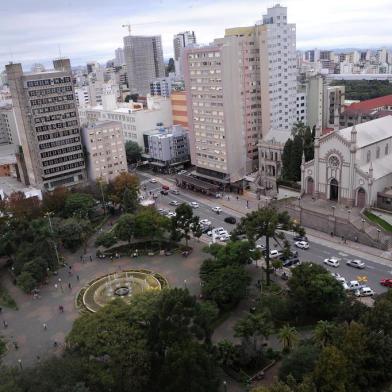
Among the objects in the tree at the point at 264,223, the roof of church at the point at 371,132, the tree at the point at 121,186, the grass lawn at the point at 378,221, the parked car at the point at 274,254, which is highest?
the roof of church at the point at 371,132

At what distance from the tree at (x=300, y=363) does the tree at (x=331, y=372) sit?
8.07ft

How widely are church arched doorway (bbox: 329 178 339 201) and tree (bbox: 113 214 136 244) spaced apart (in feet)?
109

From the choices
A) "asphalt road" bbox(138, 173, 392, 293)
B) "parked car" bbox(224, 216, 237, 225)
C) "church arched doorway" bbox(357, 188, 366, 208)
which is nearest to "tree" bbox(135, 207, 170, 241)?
"asphalt road" bbox(138, 173, 392, 293)

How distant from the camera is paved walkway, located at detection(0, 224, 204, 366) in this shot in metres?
47.1

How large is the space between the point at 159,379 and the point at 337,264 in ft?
105

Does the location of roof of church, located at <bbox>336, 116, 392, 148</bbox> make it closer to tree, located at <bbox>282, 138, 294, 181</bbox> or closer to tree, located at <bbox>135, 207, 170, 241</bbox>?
tree, located at <bbox>282, 138, 294, 181</bbox>

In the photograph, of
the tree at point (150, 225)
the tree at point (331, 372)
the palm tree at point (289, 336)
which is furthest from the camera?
the tree at point (150, 225)

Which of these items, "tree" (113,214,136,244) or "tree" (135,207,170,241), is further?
"tree" (135,207,170,241)

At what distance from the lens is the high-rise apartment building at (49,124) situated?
8788cm

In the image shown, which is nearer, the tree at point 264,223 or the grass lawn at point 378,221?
the tree at point 264,223

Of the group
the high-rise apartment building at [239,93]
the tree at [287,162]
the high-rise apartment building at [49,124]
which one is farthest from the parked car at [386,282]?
the high-rise apartment building at [49,124]

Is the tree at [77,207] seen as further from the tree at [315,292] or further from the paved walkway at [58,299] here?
the tree at [315,292]

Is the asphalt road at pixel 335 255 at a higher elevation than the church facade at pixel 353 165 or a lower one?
lower

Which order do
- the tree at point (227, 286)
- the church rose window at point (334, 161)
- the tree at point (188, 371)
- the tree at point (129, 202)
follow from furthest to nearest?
the tree at point (129, 202), the church rose window at point (334, 161), the tree at point (227, 286), the tree at point (188, 371)
